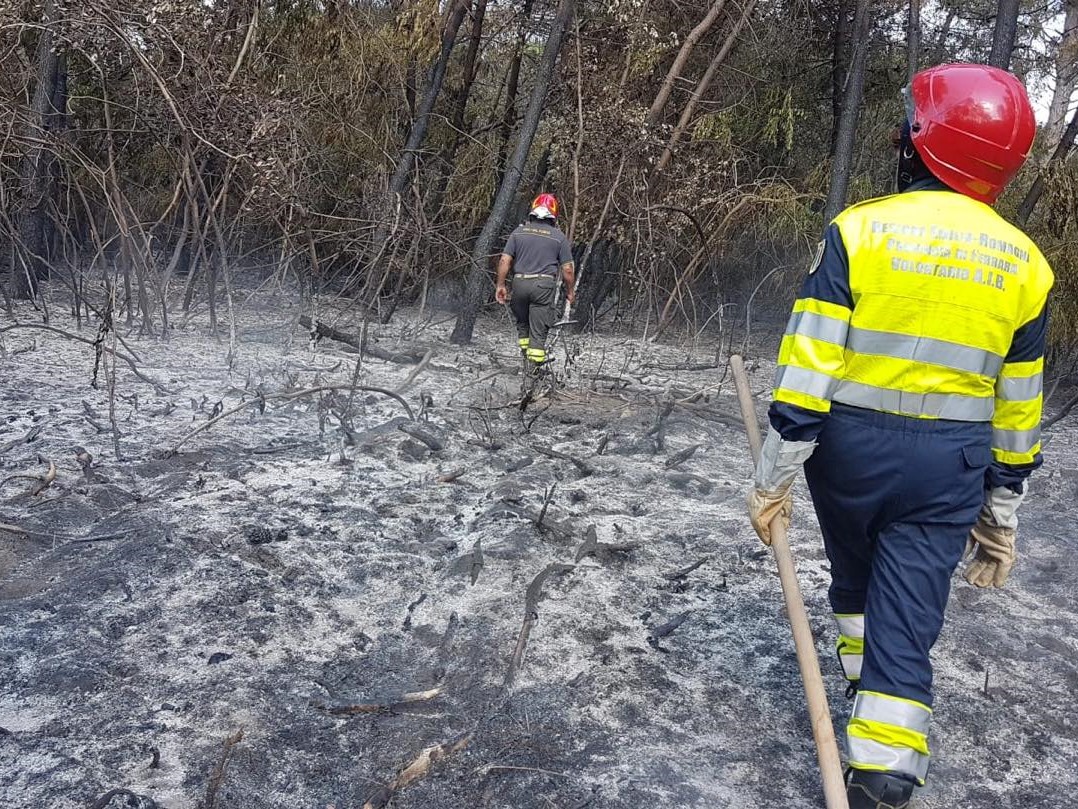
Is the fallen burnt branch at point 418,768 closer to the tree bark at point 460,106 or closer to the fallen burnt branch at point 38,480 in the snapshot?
the fallen burnt branch at point 38,480

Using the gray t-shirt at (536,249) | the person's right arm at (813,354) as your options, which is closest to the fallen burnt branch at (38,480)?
the person's right arm at (813,354)

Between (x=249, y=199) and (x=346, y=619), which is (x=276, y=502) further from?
(x=249, y=199)

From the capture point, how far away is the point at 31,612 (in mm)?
3217

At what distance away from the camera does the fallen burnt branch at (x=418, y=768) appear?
242cm

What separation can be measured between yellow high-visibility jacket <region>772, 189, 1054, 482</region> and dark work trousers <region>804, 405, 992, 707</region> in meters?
0.06

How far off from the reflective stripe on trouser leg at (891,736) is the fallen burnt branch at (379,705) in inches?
52.8

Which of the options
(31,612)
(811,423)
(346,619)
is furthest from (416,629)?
(811,423)

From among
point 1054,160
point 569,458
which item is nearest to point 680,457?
point 569,458

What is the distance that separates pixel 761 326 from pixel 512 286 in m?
7.73

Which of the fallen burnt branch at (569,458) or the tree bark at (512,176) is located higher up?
the tree bark at (512,176)

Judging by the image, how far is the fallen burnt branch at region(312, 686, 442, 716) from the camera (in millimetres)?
2820

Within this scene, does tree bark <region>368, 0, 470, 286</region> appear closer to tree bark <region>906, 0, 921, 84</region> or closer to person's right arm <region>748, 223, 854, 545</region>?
tree bark <region>906, 0, 921, 84</region>

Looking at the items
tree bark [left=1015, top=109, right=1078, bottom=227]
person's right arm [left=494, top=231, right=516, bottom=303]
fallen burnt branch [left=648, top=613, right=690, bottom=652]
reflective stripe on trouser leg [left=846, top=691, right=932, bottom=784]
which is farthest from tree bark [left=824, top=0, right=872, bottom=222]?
reflective stripe on trouser leg [left=846, top=691, right=932, bottom=784]

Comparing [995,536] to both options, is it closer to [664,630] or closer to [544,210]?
[664,630]
